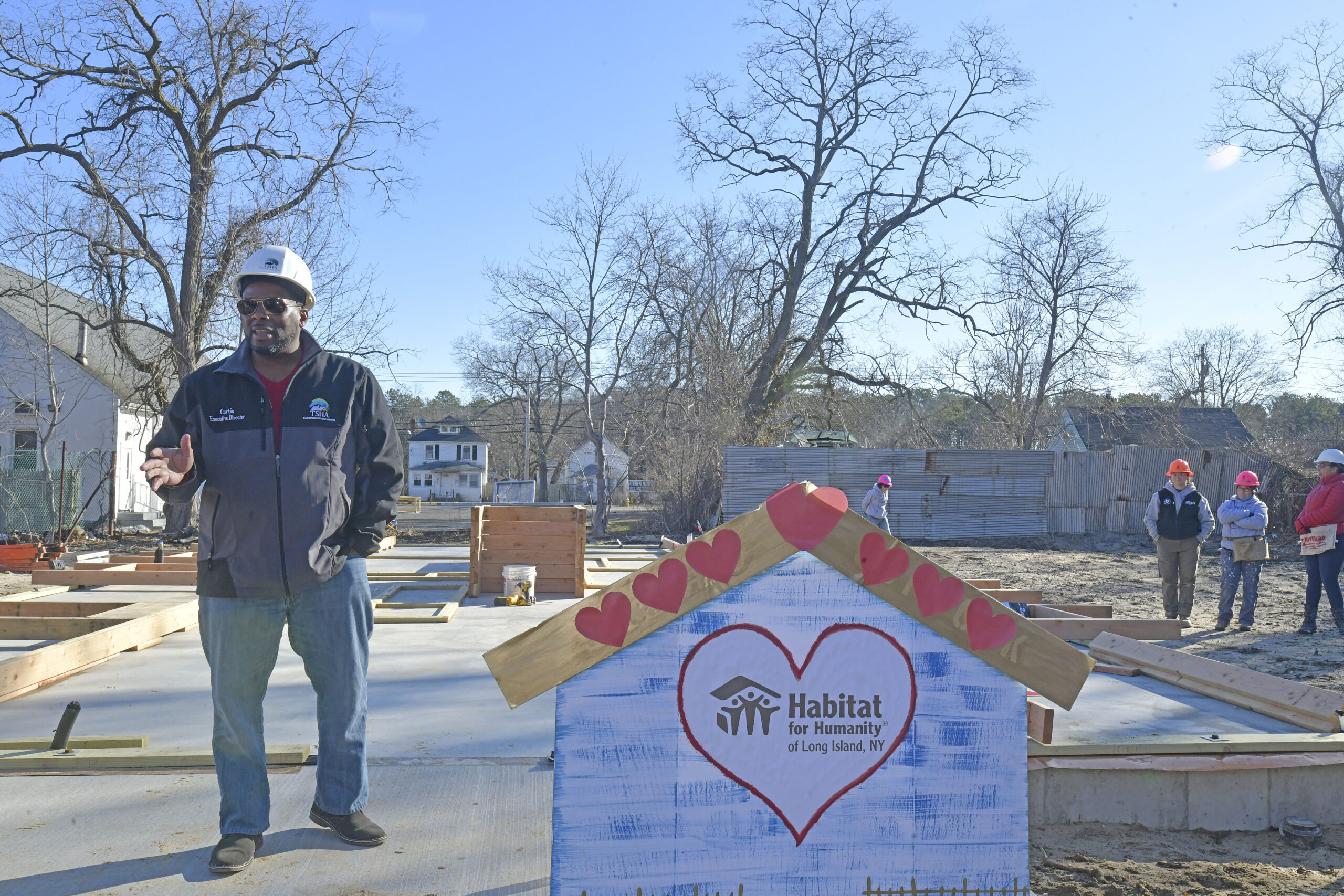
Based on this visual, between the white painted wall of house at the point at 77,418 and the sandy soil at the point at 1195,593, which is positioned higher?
the white painted wall of house at the point at 77,418

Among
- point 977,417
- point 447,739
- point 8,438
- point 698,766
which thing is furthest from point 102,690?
point 977,417

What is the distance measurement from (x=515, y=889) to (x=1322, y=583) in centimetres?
988

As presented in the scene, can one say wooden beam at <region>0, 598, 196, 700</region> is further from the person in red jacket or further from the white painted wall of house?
the white painted wall of house

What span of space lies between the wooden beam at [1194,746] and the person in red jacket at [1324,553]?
220 inches

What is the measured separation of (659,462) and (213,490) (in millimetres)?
22843

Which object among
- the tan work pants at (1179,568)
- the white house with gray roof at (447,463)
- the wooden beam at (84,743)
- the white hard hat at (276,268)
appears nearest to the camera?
the white hard hat at (276,268)

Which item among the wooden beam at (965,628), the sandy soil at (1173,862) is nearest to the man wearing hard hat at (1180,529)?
the sandy soil at (1173,862)

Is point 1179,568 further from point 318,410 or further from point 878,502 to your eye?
point 318,410

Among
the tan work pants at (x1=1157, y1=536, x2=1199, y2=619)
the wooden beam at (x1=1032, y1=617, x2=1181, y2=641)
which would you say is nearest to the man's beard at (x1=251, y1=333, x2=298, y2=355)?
the wooden beam at (x1=1032, y1=617, x2=1181, y2=641)

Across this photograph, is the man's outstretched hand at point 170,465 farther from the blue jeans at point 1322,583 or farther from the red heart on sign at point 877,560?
the blue jeans at point 1322,583

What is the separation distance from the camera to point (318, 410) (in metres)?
3.09

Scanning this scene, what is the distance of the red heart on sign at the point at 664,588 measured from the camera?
2021 millimetres

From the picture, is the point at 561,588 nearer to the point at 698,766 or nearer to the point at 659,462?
the point at 698,766

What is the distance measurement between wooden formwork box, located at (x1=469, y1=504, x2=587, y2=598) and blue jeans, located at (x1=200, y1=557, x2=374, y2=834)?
7.67 metres
